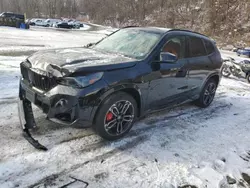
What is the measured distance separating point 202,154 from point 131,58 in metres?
1.94

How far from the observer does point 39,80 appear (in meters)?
3.84

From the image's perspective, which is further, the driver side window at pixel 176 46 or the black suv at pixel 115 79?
the driver side window at pixel 176 46

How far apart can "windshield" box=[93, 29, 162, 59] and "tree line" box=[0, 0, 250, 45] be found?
29162mm

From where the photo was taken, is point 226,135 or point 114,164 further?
point 226,135

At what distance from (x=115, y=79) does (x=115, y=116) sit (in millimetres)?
624

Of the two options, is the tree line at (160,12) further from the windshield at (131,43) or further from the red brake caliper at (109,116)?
the red brake caliper at (109,116)

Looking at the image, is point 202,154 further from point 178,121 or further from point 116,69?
point 116,69

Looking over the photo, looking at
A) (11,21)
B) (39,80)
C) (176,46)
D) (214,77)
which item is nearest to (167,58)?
(176,46)

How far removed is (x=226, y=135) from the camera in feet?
16.2

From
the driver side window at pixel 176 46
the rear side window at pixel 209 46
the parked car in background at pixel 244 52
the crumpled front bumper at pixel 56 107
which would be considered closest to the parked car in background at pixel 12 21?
the parked car in background at pixel 244 52

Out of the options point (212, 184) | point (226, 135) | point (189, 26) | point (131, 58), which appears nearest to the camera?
point (212, 184)

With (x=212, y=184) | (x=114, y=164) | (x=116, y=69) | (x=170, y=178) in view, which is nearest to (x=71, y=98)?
(x=116, y=69)

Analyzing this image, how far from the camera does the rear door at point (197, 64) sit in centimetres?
540

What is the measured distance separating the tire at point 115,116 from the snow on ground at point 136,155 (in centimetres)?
17
